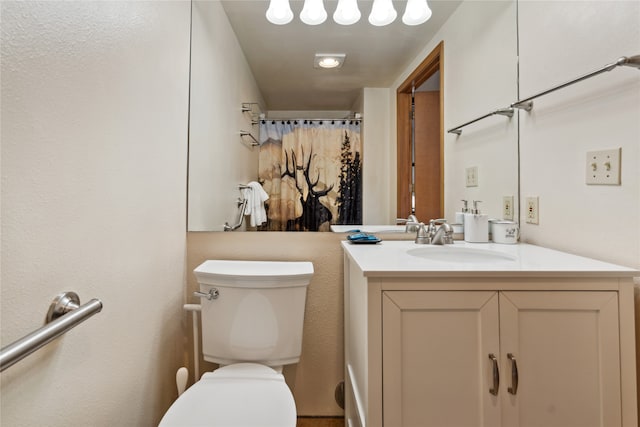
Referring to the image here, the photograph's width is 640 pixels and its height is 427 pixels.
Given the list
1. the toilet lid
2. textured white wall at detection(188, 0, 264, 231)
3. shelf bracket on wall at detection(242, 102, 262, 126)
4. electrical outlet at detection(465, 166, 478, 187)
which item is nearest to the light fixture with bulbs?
textured white wall at detection(188, 0, 264, 231)

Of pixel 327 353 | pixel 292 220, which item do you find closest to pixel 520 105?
pixel 292 220

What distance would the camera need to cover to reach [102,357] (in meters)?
0.90

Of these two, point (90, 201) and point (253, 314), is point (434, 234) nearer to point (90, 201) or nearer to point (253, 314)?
point (253, 314)

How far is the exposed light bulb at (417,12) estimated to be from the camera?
1.55m

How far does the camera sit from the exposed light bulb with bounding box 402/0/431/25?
155cm

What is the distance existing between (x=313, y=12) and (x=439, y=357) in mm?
1560

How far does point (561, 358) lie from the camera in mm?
833

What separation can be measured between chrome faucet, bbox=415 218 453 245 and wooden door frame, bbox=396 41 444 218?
0.48 ft

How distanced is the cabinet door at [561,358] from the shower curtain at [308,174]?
0.88 metres

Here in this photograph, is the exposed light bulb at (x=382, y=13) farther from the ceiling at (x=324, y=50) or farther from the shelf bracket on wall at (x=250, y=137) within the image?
the shelf bracket on wall at (x=250, y=137)

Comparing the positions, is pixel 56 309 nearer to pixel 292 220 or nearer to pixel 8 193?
pixel 8 193

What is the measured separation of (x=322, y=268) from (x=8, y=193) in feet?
3.82

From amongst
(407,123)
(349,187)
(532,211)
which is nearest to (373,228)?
(349,187)

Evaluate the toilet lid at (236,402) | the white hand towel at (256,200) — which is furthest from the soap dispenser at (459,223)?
the toilet lid at (236,402)
